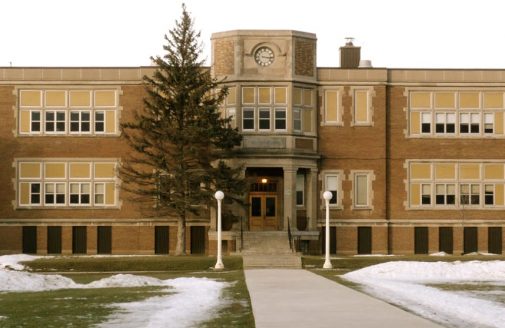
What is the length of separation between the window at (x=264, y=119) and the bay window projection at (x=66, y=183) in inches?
340

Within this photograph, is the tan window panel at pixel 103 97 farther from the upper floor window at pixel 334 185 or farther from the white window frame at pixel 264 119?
the upper floor window at pixel 334 185

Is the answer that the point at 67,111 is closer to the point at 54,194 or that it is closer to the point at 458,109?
the point at 54,194

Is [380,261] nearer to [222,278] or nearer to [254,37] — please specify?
[222,278]

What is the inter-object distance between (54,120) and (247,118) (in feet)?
35.2

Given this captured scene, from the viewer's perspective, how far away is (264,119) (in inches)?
2002

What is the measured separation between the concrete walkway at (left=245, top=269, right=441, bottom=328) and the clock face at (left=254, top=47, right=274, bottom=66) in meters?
23.7

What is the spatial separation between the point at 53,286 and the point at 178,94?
64.6ft

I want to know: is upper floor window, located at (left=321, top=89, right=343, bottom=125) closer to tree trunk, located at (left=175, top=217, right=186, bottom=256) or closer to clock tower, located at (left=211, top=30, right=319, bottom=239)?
clock tower, located at (left=211, top=30, right=319, bottom=239)

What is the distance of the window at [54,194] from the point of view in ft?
175

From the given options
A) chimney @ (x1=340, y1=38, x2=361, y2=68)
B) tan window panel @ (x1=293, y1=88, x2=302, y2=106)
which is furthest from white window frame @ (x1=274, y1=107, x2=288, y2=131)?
chimney @ (x1=340, y1=38, x2=361, y2=68)

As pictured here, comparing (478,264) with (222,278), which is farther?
(478,264)

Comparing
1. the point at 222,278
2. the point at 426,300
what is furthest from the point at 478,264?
the point at 426,300

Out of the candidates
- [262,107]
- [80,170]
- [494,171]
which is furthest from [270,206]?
[494,171]

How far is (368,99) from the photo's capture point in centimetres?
5344
